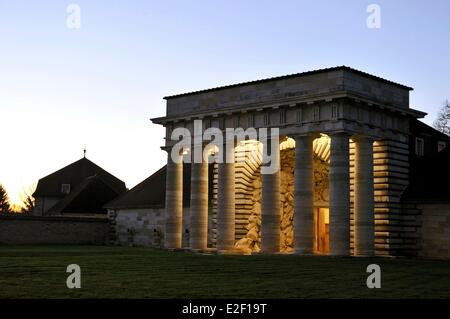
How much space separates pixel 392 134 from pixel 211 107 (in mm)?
10567

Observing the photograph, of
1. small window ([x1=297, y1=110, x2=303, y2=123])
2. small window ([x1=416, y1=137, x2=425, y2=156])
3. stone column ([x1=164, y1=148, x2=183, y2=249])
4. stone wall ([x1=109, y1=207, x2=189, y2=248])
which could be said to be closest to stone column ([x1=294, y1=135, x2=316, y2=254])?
small window ([x1=297, y1=110, x2=303, y2=123])

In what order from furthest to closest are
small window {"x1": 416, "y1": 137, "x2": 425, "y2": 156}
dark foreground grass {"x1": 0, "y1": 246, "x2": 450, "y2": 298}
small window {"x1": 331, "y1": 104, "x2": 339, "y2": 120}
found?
small window {"x1": 416, "y1": 137, "x2": 425, "y2": 156} < small window {"x1": 331, "y1": 104, "x2": 339, "y2": 120} < dark foreground grass {"x1": 0, "y1": 246, "x2": 450, "y2": 298}

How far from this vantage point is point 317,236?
4472 cm

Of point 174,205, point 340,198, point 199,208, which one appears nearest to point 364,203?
point 340,198

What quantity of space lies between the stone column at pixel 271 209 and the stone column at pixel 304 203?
1.96m

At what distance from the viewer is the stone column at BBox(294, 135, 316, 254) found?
37344 mm

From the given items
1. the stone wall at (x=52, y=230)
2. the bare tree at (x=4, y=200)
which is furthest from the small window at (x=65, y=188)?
the bare tree at (x=4, y=200)

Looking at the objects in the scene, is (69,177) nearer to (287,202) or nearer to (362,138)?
(287,202)

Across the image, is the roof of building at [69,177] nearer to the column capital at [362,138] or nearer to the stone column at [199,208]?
the stone column at [199,208]

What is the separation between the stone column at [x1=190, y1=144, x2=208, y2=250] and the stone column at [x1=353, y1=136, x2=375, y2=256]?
10.1 meters

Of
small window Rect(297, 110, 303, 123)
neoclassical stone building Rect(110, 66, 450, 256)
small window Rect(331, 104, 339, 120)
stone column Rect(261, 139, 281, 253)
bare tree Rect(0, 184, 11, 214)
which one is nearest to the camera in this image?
small window Rect(331, 104, 339, 120)
